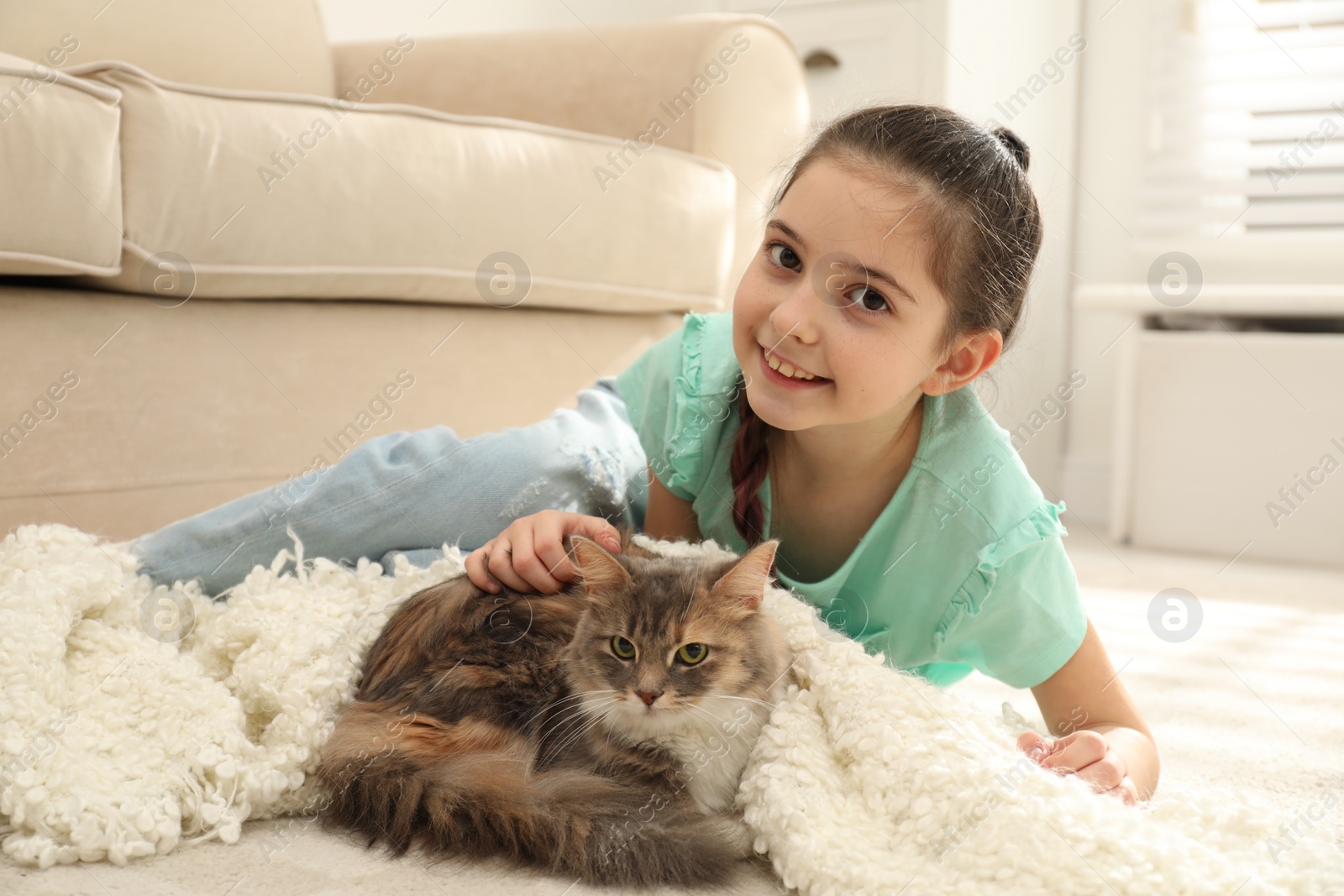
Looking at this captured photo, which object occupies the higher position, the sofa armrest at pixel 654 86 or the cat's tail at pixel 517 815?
the sofa armrest at pixel 654 86

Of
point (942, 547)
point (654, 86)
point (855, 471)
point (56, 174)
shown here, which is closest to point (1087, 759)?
point (942, 547)

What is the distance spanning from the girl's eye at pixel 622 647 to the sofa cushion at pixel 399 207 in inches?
37.2

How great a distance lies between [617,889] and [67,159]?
1204mm

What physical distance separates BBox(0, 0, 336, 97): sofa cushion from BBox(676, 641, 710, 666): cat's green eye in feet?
6.29

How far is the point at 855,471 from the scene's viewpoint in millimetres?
1364

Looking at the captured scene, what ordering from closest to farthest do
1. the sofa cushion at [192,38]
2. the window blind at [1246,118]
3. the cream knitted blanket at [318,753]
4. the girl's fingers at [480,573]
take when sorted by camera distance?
1. the cream knitted blanket at [318,753]
2. the girl's fingers at [480,573]
3. the sofa cushion at [192,38]
4. the window blind at [1246,118]

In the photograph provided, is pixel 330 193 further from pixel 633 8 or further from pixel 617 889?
pixel 633 8

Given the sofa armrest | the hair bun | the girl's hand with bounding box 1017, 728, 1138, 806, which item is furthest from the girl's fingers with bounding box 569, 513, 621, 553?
the sofa armrest

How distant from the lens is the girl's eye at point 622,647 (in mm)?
1006

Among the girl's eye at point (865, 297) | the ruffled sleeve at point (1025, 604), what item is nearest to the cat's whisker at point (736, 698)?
the ruffled sleeve at point (1025, 604)

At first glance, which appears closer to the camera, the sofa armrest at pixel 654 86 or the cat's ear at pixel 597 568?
the cat's ear at pixel 597 568

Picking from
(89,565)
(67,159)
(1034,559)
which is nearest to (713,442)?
(1034,559)

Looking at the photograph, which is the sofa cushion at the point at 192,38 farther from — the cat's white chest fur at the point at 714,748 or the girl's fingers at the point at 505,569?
the cat's white chest fur at the point at 714,748

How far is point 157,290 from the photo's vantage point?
1.52m
